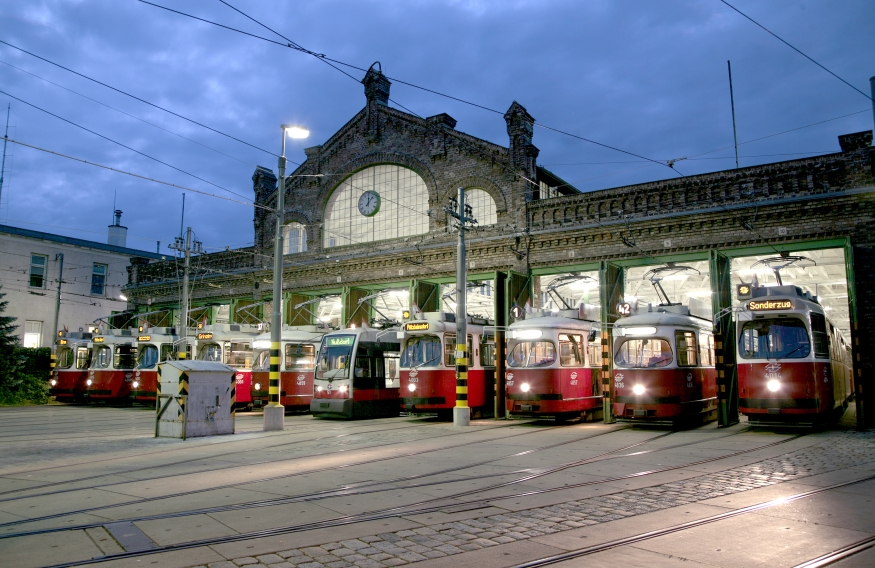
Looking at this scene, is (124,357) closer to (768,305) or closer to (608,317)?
(608,317)

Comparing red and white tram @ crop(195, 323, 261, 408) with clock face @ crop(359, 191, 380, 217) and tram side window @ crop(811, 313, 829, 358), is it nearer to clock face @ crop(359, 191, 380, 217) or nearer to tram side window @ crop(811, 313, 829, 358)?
clock face @ crop(359, 191, 380, 217)

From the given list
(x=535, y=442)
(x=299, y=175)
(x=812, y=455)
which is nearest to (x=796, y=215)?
(x=812, y=455)

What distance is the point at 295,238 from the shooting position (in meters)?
33.4

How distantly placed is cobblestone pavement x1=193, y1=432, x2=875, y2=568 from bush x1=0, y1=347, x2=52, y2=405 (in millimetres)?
30236

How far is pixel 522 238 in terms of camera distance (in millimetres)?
Answer: 25562

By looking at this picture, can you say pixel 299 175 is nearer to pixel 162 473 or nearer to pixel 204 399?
pixel 204 399

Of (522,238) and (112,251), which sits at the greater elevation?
(112,251)

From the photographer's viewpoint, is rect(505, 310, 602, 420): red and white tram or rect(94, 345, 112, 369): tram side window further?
rect(94, 345, 112, 369): tram side window

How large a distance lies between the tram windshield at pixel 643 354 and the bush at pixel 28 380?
26.9 metres

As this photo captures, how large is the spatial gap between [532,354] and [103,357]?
20463 mm

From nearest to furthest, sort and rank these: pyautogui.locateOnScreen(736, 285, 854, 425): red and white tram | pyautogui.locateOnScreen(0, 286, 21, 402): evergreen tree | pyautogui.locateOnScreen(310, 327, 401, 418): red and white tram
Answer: pyautogui.locateOnScreen(736, 285, 854, 425): red and white tram → pyautogui.locateOnScreen(310, 327, 401, 418): red and white tram → pyautogui.locateOnScreen(0, 286, 21, 402): evergreen tree

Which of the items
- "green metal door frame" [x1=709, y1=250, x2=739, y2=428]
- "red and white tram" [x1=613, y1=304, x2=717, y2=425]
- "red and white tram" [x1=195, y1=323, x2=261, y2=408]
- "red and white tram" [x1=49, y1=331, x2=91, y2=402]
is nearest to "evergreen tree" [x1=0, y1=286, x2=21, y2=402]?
"red and white tram" [x1=49, y1=331, x2=91, y2=402]

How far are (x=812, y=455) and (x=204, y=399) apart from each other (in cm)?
1274

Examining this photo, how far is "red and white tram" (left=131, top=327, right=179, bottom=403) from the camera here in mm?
28453
